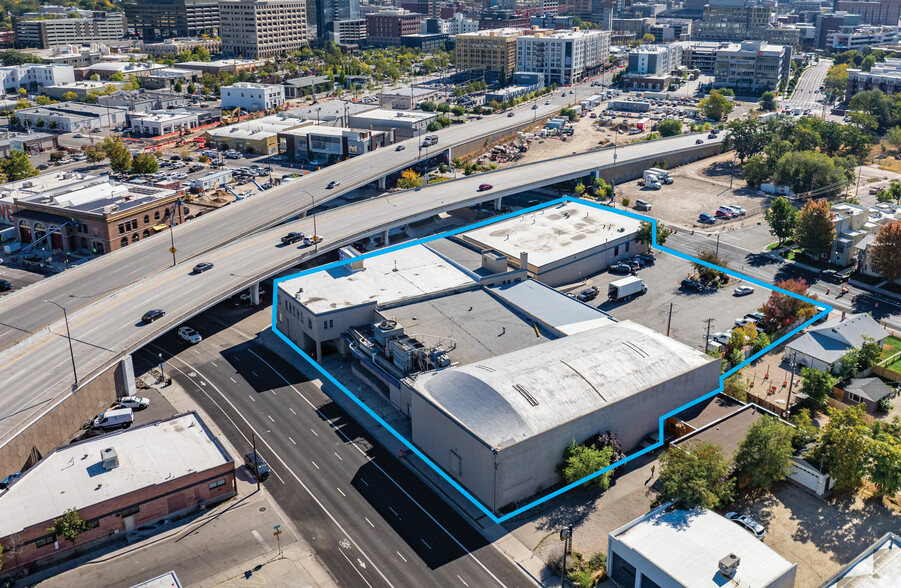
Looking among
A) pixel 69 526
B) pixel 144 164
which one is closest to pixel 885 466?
pixel 69 526

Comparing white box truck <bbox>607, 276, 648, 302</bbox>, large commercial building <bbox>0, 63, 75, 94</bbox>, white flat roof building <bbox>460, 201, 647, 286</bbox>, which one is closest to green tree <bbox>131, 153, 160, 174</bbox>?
white flat roof building <bbox>460, 201, 647, 286</bbox>

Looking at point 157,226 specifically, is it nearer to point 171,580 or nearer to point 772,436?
point 171,580

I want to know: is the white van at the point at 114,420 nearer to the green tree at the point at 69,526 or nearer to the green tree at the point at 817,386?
the green tree at the point at 69,526

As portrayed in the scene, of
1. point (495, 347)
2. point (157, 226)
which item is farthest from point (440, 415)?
point (157, 226)

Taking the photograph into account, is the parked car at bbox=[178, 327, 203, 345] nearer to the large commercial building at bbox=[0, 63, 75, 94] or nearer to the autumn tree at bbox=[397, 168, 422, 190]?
the autumn tree at bbox=[397, 168, 422, 190]

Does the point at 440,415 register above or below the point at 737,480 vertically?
above

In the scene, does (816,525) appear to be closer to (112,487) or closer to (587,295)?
(587,295)

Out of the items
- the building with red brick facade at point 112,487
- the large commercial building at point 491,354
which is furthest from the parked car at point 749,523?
the building with red brick facade at point 112,487
